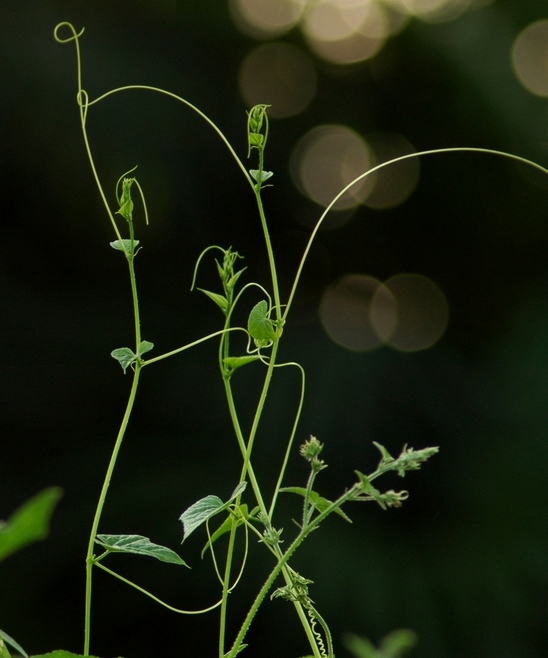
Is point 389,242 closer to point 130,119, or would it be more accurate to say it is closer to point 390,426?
point 390,426

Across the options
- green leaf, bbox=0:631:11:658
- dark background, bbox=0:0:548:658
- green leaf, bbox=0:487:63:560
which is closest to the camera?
green leaf, bbox=0:487:63:560

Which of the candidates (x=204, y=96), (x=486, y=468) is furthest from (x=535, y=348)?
(x=204, y=96)

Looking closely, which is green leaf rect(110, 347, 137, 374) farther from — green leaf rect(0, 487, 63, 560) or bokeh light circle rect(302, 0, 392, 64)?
bokeh light circle rect(302, 0, 392, 64)

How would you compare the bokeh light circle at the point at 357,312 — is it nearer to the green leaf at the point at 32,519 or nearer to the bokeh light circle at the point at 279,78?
the bokeh light circle at the point at 279,78

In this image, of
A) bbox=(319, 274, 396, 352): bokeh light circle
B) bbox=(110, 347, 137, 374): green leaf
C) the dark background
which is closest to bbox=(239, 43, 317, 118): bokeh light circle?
the dark background

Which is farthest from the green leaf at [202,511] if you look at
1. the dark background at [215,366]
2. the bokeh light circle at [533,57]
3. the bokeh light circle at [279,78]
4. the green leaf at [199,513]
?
the bokeh light circle at [533,57]

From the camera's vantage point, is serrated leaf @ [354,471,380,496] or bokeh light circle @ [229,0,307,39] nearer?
serrated leaf @ [354,471,380,496]

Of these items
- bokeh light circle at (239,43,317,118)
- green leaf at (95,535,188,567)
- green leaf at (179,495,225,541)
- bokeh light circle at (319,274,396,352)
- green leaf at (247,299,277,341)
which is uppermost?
bokeh light circle at (239,43,317,118)

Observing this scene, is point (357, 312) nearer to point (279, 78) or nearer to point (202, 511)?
point (279, 78)
